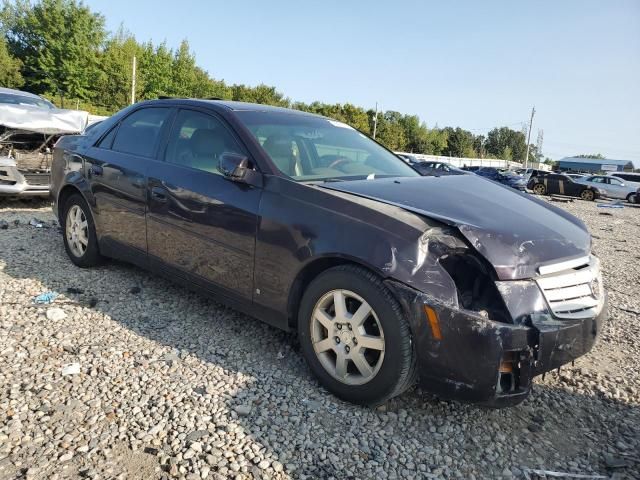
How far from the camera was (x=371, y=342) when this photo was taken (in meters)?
2.58

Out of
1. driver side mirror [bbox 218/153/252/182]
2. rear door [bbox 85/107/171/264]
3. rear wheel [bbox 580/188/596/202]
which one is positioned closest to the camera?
driver side mirror [bbox 218/153/252/182]

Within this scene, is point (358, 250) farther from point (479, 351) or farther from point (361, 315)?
point (479, 351)

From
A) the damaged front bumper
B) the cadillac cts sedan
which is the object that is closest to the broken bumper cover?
the cadillac cts sedan

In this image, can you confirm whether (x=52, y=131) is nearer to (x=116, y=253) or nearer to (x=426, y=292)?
(x=116, y=253)

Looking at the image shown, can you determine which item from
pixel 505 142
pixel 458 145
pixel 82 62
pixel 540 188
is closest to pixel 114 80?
pixel 82 62

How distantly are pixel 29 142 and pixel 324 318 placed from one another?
6.90 metres

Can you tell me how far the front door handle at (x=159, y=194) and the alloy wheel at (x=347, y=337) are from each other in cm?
160

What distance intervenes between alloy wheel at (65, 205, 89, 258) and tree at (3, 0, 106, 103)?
3816cm

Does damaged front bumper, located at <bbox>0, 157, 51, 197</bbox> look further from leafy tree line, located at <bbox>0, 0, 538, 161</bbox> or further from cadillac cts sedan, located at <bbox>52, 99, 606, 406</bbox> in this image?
leafy tree line, located at <bbox>0, 0, 538, 161</bbox>

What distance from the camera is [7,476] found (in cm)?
204

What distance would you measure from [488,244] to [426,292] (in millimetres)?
425

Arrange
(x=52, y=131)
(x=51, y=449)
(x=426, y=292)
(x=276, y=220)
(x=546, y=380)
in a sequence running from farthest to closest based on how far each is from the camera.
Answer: (x=52, y=131)
(x=546, y=380)
(x=276, y=220)
(x=426, y=292)
(x=51, y=449)

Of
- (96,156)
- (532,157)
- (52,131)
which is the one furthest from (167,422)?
(532,157)

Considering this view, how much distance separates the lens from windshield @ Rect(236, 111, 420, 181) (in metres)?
3.35
